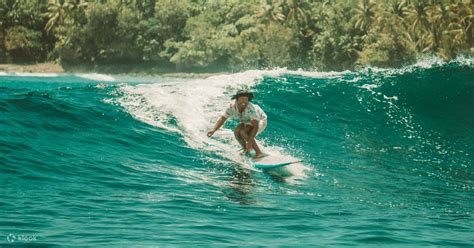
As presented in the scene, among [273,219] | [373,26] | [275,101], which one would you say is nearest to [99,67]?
[373,26]

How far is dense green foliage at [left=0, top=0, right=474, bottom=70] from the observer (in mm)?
63500

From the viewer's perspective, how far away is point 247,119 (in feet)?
39.6

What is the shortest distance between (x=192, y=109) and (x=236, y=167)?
14.6 ft

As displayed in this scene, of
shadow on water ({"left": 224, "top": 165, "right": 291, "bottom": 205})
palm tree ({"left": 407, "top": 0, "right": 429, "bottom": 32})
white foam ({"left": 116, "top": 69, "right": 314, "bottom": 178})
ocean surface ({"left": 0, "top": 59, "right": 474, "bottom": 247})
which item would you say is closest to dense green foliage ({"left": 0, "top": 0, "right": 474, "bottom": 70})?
palm tree ({"left": 407, "top": 0, "right": 429, "bottom": 32})

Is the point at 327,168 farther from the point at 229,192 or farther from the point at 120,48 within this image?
the point at 120,48

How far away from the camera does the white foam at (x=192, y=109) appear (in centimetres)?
1320

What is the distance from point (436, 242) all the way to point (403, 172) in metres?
5.56

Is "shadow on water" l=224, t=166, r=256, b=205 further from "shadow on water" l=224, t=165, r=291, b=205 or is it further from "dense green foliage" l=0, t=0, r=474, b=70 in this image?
"dense green foliage" l=0, t=0, r=474, b=70

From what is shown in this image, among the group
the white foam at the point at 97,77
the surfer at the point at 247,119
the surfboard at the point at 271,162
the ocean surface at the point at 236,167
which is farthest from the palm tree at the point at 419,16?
the surfboard at the point at 271,162

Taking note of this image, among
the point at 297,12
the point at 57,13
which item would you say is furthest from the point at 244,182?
the point at 57,13

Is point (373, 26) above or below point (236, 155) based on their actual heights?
above

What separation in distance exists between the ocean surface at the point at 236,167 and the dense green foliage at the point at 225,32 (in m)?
43.4

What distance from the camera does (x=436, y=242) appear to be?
693 cm

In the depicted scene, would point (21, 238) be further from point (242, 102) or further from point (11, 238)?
point (242, 102)
